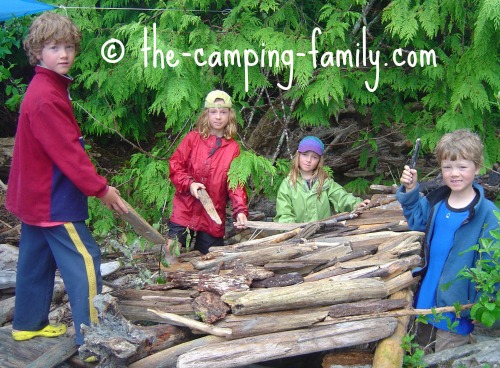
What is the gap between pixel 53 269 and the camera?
4.18 m

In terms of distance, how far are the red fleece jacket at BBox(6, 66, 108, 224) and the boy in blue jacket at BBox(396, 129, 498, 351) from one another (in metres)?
1.98

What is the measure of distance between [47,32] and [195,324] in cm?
194

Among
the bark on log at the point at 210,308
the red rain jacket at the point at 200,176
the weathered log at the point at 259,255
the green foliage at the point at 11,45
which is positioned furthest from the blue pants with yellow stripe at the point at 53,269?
the green foliage at the point at 11,45

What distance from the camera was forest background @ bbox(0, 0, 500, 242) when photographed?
5730 millimetres

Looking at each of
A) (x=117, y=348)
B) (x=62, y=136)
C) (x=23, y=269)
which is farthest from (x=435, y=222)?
(x=23, y=269)

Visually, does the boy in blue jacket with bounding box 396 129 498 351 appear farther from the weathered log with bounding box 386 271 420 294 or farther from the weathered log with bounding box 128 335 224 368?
the weathered log with bounding box 128 335 224 368

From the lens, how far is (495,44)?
551 cm

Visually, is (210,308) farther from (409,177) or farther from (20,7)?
(20,7)

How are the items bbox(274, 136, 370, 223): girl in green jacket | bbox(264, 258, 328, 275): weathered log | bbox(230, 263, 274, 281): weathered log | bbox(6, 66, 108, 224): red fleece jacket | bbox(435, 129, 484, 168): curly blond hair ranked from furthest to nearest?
bbox(274, 136, 370, 223): girl in green jacket < bbox(264, 258, 328, 275): weathered log < bbox(230, 263, 274, 281): weathered log < bbox(435, 129, 484, 168): curly blond hair < bbox(6, 66, 108, 224): red fleece jacket

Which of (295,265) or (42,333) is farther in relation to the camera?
(42,333)

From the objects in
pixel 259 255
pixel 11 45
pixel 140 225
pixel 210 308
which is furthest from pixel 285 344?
pixel 11 45

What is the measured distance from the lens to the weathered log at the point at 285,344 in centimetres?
327

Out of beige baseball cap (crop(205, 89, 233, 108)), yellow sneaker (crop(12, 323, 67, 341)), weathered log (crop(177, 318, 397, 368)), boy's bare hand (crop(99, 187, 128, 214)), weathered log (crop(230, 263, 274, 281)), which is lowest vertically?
yellow sneaker (crop(12, 323, 67, 341))

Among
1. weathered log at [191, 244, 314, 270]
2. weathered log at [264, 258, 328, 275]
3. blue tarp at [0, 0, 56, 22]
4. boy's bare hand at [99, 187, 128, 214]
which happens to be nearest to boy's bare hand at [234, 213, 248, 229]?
weathered log at [191, 244, 314, 270]
